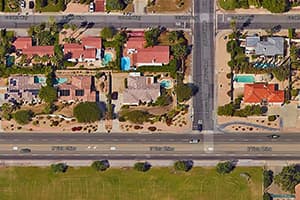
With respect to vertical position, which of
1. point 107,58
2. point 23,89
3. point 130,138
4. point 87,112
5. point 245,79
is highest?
point 107,58

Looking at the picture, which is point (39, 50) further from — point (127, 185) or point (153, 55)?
point (127, 185)

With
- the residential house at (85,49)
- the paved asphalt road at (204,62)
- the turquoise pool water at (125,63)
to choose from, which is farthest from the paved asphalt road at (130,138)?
the residential house at (85,49)

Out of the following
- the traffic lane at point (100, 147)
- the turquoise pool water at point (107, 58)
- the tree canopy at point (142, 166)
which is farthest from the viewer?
the turquoise pool water at point (107, 58)

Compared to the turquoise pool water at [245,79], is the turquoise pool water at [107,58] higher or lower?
higher

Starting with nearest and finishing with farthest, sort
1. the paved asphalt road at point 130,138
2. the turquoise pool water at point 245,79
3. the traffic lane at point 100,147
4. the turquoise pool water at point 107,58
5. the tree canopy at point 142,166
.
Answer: the tree canopy at point 142,166 → the paved asphalt road at point 130,138 → the traffic lane at point 100,147 → the turquoise pool water at point 245,79 → the turquoise pool water at point 107,58

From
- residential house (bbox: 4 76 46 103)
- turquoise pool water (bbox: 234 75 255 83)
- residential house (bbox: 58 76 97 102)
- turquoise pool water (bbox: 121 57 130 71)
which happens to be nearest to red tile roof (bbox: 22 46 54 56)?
residential house (bbox: 4 76 46 103)

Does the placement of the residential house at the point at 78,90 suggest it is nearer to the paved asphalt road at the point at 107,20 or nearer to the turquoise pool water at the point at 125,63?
the turquoise pool water at the point at 125,63

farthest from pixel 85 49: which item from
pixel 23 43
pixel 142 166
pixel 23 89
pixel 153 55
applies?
pixel 142 166
